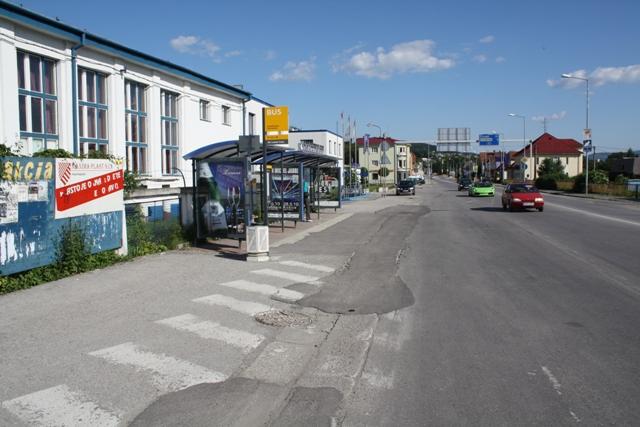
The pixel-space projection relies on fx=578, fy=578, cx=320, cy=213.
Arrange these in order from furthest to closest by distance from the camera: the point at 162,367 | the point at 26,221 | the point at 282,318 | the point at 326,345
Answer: the point at 26,221
the point at 282,318
the point at 326,345
the point at 162,367

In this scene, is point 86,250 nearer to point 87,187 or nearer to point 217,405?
point 87,187

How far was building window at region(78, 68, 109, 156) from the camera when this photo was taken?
18.0 metres

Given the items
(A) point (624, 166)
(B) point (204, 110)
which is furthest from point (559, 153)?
(B) point (204, 110)

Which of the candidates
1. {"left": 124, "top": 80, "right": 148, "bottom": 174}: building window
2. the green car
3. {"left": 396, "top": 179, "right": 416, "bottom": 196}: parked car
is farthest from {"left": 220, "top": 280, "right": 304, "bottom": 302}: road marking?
{"left": 396, "top": 179, "right": 416, "bottom": 196}: parked car

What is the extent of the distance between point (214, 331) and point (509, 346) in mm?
3519

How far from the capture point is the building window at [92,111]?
18.0 m

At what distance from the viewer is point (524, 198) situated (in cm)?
2916

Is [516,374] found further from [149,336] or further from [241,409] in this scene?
[149,336]

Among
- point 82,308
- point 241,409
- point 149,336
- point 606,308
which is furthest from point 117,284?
point 606,308

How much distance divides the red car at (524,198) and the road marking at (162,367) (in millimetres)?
25921

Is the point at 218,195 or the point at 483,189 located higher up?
the point at 218,195

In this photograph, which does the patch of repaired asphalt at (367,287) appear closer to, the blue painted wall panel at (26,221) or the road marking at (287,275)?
the road marking at (287,275)

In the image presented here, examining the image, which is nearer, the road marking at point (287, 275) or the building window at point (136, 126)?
the road marking at point (287, 275)

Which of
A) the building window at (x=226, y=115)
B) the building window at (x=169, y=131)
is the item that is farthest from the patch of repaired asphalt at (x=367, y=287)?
the building window at (x=226, y=115)
